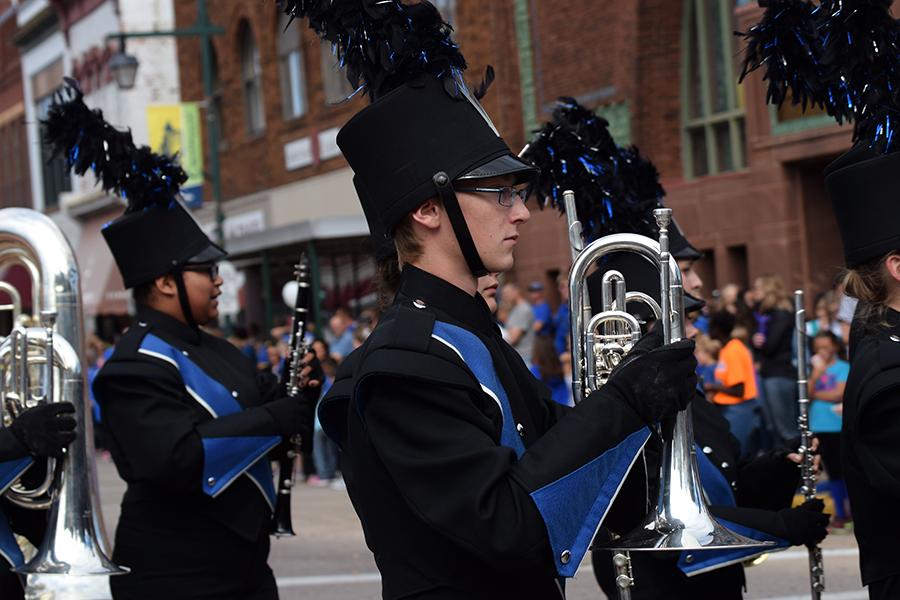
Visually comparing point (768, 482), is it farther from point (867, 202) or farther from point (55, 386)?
point (55, 386)

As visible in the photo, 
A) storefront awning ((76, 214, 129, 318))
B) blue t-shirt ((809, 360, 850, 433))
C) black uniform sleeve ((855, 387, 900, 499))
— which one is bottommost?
blue t-shirt ((809, 360, 850, 433))

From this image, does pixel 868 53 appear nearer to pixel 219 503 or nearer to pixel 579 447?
pixel 579 447

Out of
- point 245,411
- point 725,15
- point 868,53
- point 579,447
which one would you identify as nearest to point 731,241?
point 725,15

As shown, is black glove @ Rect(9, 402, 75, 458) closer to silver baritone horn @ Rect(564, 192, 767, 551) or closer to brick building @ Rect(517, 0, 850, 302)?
silver baritone horn @ Rect(564, 192, 767, 551)

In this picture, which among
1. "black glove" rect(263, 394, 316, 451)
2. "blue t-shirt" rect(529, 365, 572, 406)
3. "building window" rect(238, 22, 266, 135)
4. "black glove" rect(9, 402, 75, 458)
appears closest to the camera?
"black glove" rect(9, 402, 75, 458)

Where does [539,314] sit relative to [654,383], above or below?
above

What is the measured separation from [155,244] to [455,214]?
10.2 ft

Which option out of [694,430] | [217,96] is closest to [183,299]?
[694,430]

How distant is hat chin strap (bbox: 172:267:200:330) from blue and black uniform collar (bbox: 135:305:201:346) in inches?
0.8

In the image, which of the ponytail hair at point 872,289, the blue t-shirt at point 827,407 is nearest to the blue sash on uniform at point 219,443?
the ponytail hair at point 872,289

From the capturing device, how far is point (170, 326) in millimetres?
6273

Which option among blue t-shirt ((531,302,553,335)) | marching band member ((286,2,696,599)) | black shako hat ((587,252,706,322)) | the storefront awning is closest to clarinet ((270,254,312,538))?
black shako hat ((587,252,706,322))

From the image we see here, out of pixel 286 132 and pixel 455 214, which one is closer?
pixel 455 214

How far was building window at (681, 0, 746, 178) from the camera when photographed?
1881 cm
